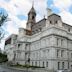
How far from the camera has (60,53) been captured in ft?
163

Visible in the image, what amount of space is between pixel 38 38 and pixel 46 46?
8.27 m

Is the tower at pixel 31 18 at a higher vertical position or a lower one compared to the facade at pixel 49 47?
higher

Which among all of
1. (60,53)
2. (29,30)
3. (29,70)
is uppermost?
(29,30)

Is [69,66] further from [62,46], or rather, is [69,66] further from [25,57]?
[25,57]

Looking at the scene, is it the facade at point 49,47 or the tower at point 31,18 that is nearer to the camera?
the facade at point 49,47

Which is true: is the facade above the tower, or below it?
below

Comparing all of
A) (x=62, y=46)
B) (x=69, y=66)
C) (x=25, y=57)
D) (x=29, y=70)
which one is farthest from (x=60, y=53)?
(x=25, y=57)

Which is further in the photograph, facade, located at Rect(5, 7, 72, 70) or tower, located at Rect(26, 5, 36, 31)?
tower, located at Rect(26, 5, 36, 31)

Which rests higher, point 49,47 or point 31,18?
point 31,18

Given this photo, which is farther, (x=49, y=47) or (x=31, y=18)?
(x=31, y=18)

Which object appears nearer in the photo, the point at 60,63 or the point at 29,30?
the point at 60,63

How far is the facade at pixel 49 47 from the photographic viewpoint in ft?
160

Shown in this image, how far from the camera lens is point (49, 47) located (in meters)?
49.5

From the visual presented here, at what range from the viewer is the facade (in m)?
48.8
